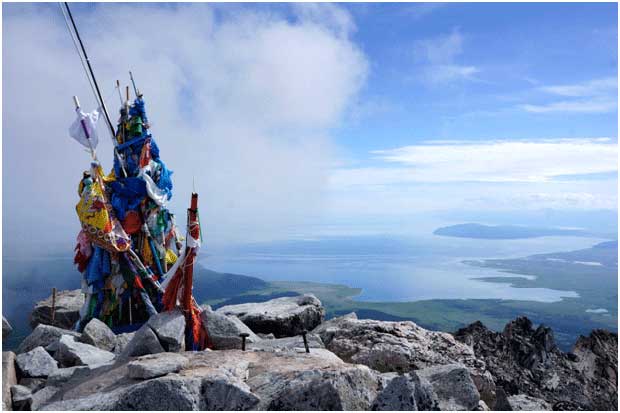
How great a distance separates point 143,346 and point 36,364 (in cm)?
205

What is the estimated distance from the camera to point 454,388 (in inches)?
318

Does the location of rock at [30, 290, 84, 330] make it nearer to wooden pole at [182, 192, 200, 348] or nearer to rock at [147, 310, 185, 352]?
wooden pole at [182, 192, 200, 348]

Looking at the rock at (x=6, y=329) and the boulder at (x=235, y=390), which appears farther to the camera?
the rock at (x=6, y=329)

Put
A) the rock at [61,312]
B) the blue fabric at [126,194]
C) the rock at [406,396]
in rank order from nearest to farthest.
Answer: the rock at [406,396] → the blue fabric at [126,194] → the rock at [61,312]

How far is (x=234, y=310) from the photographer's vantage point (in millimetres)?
16422

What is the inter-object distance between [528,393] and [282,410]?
21.6 ft

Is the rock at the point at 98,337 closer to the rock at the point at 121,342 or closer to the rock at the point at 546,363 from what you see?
the rock at the point at 121,342

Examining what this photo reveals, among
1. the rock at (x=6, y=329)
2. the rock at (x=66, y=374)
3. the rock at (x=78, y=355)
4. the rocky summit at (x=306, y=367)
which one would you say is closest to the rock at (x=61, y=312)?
the rock at (x=6, y=329)

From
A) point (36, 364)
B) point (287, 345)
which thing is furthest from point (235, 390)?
point (36, 364)

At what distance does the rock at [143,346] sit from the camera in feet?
34.5

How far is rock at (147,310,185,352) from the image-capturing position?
36.3 feet

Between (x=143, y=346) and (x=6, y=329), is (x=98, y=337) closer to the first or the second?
(x=143, y=346)

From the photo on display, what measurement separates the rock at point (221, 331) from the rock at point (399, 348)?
213 centimetres

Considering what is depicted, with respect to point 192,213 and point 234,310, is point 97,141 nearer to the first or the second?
point 192,213
